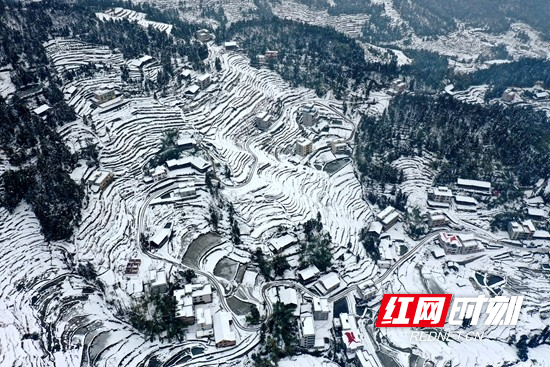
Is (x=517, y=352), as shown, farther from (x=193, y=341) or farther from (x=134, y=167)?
(x=134, y=167)

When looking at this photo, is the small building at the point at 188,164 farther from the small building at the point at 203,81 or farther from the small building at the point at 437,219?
the small building at the point at 437,219

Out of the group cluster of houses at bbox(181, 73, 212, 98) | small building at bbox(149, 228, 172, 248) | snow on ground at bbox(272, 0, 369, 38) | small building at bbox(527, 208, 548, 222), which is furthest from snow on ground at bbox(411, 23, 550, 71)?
small building at bbox(149, 228, 172, 248)

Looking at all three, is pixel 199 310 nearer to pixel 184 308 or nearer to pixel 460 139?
pixel 184 308

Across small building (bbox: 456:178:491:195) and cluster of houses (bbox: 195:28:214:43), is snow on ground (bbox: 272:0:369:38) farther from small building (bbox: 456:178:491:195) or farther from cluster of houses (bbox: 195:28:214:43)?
small building (bbox: 456:178:491:195)

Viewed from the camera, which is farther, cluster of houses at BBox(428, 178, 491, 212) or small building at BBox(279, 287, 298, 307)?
cluster of houses at BBox(428, 178, 491, 212)

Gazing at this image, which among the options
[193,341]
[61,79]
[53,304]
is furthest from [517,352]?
[61,79]

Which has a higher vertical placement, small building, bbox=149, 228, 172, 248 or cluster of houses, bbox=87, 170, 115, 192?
cluster of houses, bbox=87, 170, 115, 192
